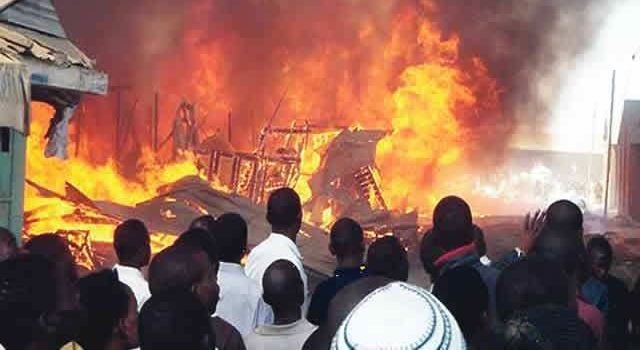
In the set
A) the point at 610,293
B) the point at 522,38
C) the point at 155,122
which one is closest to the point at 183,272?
the point at 610,293

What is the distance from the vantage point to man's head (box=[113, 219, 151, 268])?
14.8 feet

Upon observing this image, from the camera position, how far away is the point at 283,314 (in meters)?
3.77

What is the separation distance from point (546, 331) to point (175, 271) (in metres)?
1.79

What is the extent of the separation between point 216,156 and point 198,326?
53.3 ft

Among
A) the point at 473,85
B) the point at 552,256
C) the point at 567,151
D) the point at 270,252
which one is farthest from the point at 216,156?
the point at 567,151

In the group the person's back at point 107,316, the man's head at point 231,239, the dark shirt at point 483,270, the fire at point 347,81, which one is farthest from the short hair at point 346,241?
the fire at point 347,81

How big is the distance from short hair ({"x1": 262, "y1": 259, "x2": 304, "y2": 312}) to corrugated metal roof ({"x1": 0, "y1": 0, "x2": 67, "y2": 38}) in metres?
5.26

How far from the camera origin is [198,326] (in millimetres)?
2543

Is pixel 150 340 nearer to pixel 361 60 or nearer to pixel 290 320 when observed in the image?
pixel 290 320

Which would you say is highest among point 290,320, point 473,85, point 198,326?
point 473,85

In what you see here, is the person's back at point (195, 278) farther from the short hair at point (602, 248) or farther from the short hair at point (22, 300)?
the short hair at point (602, 248)

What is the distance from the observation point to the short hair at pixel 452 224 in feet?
13.3

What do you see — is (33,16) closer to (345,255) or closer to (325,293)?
(345,255)

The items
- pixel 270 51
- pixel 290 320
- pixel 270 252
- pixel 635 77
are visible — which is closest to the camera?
pixel 290 320
